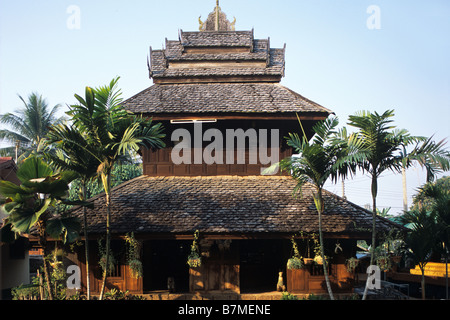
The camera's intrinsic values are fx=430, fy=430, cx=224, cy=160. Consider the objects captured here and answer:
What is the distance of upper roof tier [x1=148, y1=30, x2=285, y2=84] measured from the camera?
16.9 meters

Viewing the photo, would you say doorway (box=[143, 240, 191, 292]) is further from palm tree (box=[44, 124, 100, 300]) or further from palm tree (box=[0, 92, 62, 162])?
palm tree (box=[0, 92, 62, 162])

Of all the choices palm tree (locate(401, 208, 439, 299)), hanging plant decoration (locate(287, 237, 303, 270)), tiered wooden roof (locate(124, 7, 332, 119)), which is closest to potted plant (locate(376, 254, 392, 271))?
palm tree (locate(401, 208, 439, 299))

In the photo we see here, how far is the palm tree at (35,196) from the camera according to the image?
985 centimetres

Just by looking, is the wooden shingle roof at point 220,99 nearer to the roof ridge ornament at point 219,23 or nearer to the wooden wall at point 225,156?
the wooden wall at point 225,156

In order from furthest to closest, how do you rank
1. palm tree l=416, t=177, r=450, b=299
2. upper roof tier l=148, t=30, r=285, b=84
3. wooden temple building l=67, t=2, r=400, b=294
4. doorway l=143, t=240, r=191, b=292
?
upper roof tier l=148, t=30, r=285, b=84
doorway l=143, t=240, r=191, b=292
palm tree l=416, t=177, r=450, b=299
wooden temple building l=67, t=2, r=400, b=294

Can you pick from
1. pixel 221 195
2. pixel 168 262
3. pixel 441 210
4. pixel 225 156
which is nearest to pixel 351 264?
pixel 441 210

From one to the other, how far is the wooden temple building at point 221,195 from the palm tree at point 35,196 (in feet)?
5.97

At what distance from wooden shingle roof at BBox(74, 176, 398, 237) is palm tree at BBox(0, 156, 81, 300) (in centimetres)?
198

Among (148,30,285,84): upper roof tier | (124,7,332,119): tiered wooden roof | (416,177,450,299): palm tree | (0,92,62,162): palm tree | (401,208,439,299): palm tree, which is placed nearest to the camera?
(401,208,439,299): palm tree

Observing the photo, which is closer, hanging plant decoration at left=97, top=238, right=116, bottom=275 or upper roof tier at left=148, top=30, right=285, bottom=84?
hanging plant decoration at left=97, top=238, right=116, bottom=275

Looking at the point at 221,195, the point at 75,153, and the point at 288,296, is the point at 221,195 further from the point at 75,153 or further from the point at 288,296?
the point at 75,153

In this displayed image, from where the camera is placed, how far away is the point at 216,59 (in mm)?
17359
